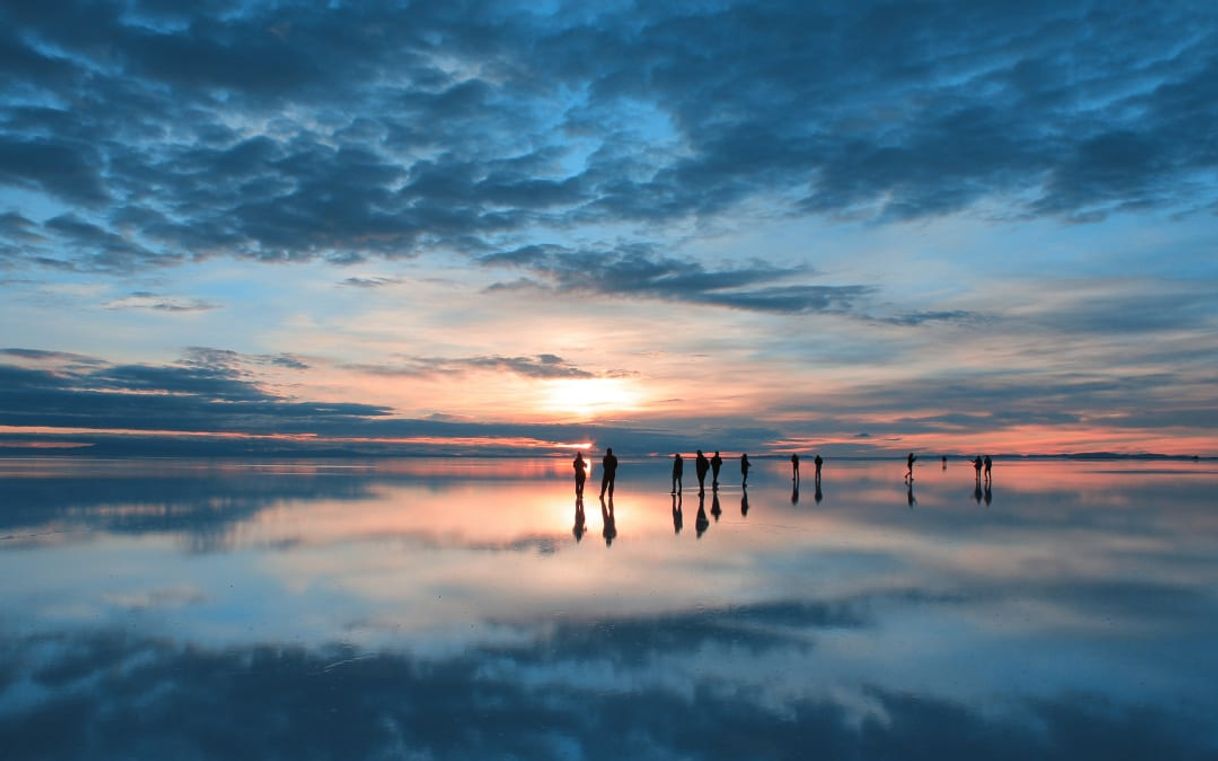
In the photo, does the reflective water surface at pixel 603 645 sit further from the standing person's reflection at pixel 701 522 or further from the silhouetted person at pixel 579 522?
the standing person's reflection at pixel 701 522

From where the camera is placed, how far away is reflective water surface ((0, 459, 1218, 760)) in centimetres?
641

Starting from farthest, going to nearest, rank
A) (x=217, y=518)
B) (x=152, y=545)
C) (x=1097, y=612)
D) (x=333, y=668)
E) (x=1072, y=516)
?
(x=1072, y=516) → (x=217, y=518) → (x=152, y=545) → (x=1097, y=612) → (x=333, y=668)

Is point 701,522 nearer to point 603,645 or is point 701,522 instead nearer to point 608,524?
point 608,524

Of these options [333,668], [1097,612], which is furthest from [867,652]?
[333,668]

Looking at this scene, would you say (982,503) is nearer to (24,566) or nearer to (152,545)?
(152,545)

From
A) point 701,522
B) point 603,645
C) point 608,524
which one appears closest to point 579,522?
point 608,524

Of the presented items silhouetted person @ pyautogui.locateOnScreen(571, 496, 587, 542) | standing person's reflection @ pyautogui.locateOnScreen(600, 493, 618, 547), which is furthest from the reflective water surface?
silhouetted person @ pyautogui.locateOnScreen(571, 496, 587, 542)

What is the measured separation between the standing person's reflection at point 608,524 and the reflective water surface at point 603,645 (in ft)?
1.11

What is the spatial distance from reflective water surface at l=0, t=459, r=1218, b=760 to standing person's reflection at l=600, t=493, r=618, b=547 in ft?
1.11

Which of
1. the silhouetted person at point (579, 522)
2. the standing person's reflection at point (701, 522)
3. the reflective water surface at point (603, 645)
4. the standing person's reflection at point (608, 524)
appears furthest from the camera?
the standing person's reflection at point (701, 522)

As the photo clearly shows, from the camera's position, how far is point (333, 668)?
8.10m

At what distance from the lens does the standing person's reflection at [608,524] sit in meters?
18.3

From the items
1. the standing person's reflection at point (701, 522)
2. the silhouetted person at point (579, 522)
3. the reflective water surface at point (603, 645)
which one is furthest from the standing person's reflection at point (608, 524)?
the standing person's reflection at point (701, 522)

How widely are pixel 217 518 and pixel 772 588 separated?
16.2 metres
